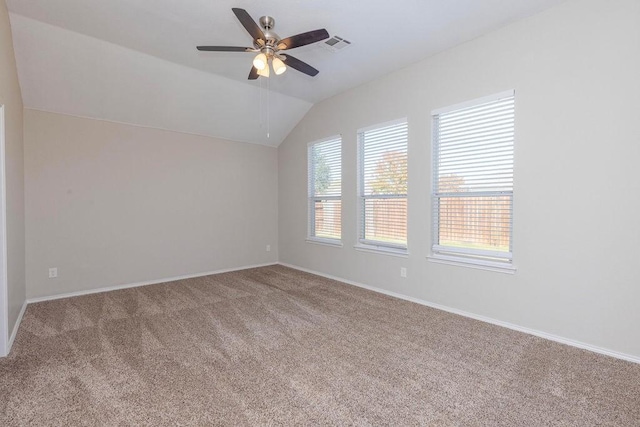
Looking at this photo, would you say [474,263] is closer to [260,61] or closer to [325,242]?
[325,242]

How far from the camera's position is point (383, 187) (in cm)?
439

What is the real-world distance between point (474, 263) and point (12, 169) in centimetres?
489

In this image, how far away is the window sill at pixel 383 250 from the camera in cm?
409

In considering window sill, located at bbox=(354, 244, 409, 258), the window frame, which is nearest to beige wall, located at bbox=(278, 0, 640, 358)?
window sill, located at bbox=(354, 244, 409, 258)

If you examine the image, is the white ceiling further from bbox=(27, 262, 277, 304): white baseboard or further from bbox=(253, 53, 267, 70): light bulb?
bbox=(27, 262, 277, 304): white baseboard

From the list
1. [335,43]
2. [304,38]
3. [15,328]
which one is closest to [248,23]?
[304,38]

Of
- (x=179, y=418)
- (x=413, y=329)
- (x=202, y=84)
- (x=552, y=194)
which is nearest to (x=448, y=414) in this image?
(x=413, y=329)

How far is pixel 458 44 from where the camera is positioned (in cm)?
343

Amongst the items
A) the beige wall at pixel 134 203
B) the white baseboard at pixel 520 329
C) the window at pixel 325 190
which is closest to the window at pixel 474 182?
the white baseboard at pixel 520 329

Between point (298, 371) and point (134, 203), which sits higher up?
point (134, 203)

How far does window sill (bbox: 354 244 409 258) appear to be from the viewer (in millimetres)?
4094

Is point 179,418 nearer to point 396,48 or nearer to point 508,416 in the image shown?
point 508,416

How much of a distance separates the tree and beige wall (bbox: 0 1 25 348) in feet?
13.2

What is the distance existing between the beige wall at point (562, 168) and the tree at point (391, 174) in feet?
0.99
